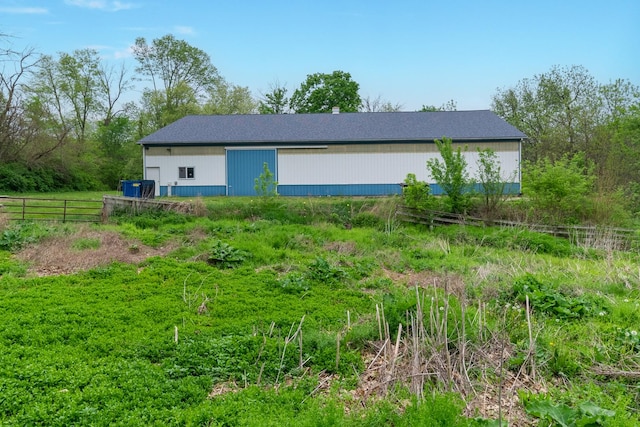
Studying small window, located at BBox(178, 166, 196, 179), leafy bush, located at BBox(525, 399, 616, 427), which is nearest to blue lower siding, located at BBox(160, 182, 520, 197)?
small window, located at BBox(178, 166, 196, 179)

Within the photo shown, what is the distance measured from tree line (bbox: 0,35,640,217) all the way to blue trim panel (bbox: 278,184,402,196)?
7.39m

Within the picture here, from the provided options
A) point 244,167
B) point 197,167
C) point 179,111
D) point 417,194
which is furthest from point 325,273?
point 179,111

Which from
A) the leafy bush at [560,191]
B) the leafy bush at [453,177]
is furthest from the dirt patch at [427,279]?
the leafy bush at [560,191]

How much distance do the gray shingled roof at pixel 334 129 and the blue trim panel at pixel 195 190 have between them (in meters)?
2.41

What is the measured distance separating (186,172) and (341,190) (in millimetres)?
8661

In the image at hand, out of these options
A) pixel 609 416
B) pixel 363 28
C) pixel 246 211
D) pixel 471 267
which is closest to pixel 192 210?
pixel 246 211

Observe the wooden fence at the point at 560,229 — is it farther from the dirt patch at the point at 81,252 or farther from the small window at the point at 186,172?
the small window at the point at 186,172

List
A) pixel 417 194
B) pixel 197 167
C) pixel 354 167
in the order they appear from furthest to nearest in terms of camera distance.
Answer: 1. pixel 197 167
2. pixel 354 167
3. pixel 417 194

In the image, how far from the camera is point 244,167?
79.2ft

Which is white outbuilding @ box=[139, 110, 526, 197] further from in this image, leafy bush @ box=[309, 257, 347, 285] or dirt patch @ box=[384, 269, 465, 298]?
leafy bush @ box=[309, 257, 347, 285]

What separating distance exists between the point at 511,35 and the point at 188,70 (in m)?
37.3

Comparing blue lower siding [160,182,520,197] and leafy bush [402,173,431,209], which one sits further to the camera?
blue lower siding [160,182,520,197]

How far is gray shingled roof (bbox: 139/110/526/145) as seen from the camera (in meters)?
23.8

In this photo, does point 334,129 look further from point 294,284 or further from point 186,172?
point 294,284
